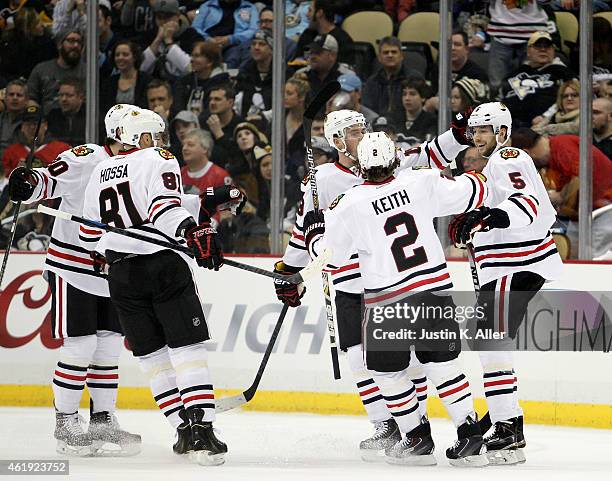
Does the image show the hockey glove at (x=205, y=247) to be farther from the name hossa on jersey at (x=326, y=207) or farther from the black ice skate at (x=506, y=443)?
the black ice skate at (x=506, y=443)

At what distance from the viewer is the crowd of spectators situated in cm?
671

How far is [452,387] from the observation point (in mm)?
4355

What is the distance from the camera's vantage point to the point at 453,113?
6859mm

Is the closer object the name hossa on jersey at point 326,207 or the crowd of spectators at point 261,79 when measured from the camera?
the name hossa on jersey at point 326,207

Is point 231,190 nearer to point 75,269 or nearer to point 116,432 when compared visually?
point 75,269

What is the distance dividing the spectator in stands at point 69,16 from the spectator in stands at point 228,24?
0.68m

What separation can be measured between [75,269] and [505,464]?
76.1 inches

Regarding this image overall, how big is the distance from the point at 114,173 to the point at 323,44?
2.88 metres

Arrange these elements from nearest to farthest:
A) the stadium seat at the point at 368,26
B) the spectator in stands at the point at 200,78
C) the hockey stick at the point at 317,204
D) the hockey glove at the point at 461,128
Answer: the hockey stick at the point at 317,204 < the hockey glove at the point at 461,128 < the stadium seat at the point at 368,26 < the spectator in stands at the point at 200,78

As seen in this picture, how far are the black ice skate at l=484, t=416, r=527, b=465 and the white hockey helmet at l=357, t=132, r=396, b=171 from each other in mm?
1110

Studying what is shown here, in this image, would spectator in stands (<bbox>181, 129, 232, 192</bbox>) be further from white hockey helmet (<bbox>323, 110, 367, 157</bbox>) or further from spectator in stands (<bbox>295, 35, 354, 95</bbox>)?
white hockey helmet (<bbox>323, 110, 367, 157</bbox>)

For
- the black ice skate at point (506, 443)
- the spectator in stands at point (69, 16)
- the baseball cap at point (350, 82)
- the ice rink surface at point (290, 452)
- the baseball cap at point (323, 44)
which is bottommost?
the ice rink surface at point (290, 452)

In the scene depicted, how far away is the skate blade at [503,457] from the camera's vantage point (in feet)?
15.0

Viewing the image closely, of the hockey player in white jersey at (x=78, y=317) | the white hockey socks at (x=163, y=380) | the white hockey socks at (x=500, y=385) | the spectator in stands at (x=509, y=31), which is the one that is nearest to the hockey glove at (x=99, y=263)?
the hockey player in white jersey at (x=78, y=317)
